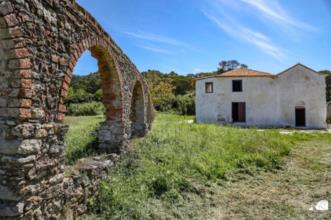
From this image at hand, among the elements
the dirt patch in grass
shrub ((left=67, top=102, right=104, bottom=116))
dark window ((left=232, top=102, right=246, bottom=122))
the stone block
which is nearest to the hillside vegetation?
shrub ((left=67, top=102, right=104, bottom=116))

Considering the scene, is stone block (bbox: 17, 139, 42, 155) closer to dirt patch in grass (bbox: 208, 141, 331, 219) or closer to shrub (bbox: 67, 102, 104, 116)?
dirt patch in grass (bbox: 208, 141, 331, 219)

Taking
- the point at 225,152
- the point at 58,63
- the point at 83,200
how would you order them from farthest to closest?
1. the point at 225,152
2. the point at 83,200
3. the point at 58,63

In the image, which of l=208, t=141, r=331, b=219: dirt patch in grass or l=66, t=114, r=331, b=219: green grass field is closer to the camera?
l=66, t=114, r=331, b=219: green grass field

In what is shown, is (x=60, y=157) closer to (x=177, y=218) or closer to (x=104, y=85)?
(x=177, y=218)

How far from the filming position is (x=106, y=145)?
634 centimetres

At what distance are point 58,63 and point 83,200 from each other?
2.01 metres

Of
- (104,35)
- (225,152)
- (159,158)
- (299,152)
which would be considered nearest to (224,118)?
(299,152)

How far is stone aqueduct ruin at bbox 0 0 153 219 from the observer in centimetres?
266

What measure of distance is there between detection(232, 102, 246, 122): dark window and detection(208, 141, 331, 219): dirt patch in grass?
13.3 metres

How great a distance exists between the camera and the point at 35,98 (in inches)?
114

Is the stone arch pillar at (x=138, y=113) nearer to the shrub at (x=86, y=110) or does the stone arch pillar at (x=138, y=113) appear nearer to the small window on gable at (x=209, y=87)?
the small window on gable at (x=209, y=87)

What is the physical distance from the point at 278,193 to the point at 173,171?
208cm

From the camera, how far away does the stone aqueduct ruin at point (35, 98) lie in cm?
266

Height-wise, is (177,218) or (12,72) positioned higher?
(12,72)
